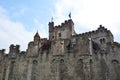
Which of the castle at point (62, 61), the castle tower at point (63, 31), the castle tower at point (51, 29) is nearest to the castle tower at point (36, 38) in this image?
the castle at point (62, 61)

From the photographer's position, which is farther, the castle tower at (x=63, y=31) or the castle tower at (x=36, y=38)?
the castle tower at (x=63, y=31)

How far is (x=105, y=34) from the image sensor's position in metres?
50.8

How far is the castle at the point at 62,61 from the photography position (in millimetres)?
33844

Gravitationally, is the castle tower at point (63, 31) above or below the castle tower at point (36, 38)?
above

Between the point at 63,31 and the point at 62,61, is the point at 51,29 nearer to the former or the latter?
the point at 63,31

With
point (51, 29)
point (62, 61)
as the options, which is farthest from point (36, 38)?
point (51, 29)

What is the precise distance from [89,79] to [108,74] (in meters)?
3.44

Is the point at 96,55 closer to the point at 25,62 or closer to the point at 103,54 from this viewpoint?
the point at 103,54

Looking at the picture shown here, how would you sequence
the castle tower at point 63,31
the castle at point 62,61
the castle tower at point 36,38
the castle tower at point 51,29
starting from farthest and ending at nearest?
1. the castle tower at point 51,29
2. the castle tower at point 63,31
3. the castle tower at point 36,38
4. the castle at point 62,61

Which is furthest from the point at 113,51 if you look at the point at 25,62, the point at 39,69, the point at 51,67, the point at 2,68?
the point at 2,68

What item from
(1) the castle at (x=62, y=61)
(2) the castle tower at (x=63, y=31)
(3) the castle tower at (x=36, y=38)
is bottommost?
(1) the castle at (x=62, y=61)

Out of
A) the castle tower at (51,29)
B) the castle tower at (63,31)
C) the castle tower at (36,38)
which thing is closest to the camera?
the castle tower at (36,38)

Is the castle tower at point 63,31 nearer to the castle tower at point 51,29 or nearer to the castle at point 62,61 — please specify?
the castle tower at point 51,29

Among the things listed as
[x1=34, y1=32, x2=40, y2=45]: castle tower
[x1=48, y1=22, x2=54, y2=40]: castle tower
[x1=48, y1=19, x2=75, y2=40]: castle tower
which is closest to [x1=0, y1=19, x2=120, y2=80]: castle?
[x1=34, y1=32, x2=40, y2=45]: castle tower
